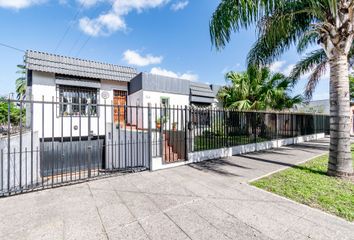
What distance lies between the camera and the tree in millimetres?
11398

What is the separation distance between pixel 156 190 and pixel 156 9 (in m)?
10.1

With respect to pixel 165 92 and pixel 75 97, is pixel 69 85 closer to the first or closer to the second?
pixel 75 97

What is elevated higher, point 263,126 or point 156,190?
point 263,126

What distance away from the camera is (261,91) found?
1162 centimetres

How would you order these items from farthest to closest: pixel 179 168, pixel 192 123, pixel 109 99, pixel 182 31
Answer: pixel 109 99 → pixel 182 31 → pixel 192 123 → pixel 179 168

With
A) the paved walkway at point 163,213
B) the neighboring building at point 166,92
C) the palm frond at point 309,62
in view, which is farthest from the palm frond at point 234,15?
the palm frond at point 309,62

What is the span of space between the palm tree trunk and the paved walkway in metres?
2.72

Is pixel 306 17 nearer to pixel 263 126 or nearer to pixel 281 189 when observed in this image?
pixel 263 126

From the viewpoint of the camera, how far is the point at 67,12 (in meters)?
10.4

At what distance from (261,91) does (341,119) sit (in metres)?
6.71

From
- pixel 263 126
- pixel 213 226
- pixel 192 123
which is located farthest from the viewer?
pixel 263 126

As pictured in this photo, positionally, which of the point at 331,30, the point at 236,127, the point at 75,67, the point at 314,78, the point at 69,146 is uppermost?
the point at 75,67

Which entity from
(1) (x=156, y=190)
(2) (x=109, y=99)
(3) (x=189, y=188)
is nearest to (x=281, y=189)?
(3) (x=189, y=188)

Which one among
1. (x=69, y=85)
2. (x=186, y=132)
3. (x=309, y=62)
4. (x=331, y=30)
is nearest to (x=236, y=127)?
(x=186, y=132)
